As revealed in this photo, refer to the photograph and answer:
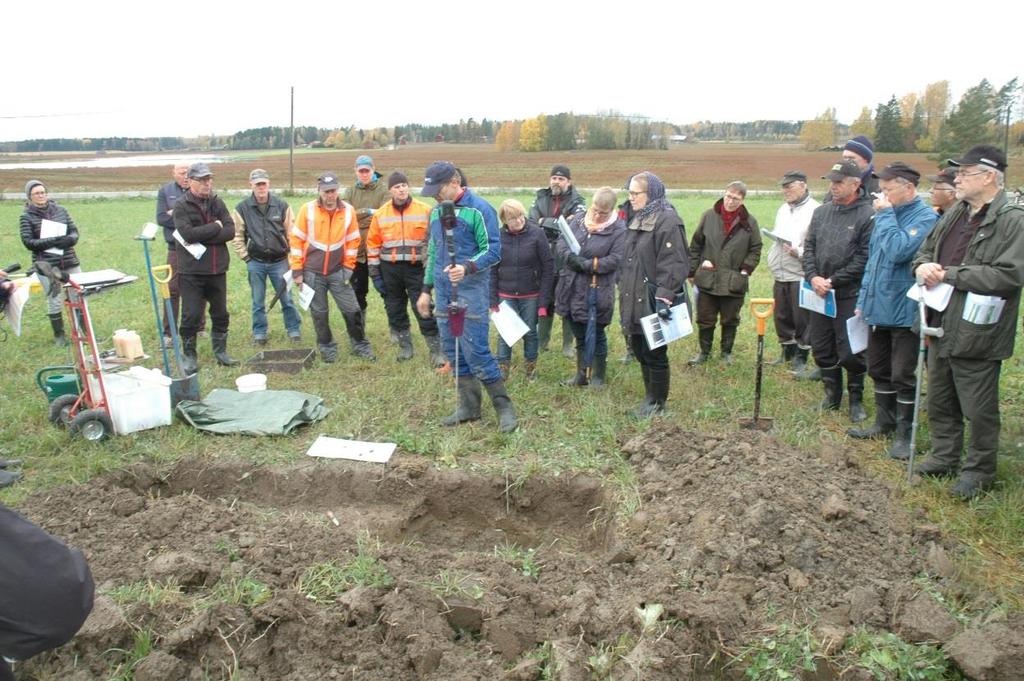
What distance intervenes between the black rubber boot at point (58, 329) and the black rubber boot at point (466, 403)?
541 cm

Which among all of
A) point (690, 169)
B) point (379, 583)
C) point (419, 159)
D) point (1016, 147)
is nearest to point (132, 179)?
point (419, 159)

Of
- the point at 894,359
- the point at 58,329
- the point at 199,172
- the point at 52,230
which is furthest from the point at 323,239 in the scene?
the point at 894,359

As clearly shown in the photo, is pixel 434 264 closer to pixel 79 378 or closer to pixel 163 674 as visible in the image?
pixel 79 378

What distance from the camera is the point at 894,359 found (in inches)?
223

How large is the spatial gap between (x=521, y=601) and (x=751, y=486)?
68.8 inches

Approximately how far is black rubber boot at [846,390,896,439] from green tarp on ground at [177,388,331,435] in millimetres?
4421

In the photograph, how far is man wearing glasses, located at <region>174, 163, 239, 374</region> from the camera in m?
7.61

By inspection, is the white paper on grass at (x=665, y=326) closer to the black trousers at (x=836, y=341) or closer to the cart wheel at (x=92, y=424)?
the black trousers at (x=836, y=341)

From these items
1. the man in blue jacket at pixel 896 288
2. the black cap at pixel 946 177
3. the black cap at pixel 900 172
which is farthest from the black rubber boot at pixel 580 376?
the black cap at pixel 946 177

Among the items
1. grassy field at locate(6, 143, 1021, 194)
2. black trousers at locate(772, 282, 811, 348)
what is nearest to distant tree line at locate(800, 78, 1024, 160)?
grassy field at locate(6, 143, 1021, 194)

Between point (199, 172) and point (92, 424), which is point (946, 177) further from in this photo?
point (92, 424)

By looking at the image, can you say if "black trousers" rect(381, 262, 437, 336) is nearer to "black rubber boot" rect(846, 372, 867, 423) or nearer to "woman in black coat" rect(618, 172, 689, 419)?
"woman in black coat" rect(618, 172, 689, 419)

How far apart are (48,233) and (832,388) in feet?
27.5

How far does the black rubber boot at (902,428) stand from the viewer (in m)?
5.54
